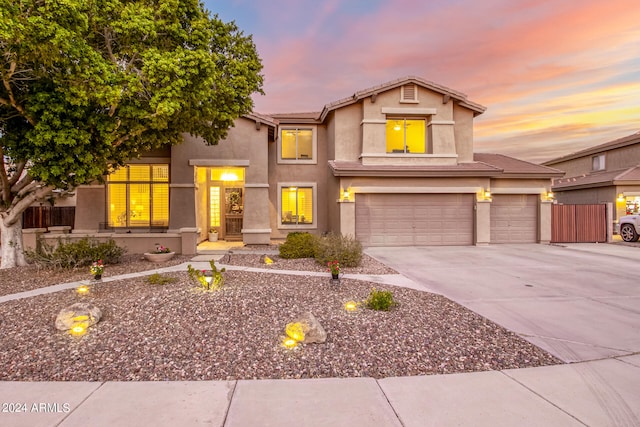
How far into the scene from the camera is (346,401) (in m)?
3.11

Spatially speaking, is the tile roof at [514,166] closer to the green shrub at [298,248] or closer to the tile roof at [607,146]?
the green shrub at [298,248]

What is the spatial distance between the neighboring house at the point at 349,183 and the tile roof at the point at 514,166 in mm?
86

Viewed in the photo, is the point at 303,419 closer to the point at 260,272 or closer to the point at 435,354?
the point at 435,354

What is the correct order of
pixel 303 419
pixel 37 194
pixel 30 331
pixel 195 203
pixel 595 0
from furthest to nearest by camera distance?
pixel 195 203 → pixel 595 0 → pixel 37 194 → pixel 30 331 → pixel 303 419

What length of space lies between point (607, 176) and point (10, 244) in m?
30.0

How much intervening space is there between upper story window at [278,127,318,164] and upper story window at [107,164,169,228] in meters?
5.69

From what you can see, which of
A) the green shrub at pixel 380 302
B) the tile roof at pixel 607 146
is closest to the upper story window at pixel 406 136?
the green shrub at pixel 380 302

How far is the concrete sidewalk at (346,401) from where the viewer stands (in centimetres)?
281

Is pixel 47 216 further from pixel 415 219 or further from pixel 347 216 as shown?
pixel 415 219

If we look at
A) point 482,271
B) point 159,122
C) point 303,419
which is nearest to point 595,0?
point 482,271

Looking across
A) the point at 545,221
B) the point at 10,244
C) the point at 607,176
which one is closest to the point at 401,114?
the point at 545,221

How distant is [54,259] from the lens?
8.81 m

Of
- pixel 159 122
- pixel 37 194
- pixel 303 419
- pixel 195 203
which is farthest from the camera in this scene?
pixel 195 203

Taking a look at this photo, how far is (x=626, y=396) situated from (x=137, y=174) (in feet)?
51.3
